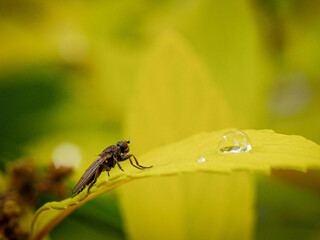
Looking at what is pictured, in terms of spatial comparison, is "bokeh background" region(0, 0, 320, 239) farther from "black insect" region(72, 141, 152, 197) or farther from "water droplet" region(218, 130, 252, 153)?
"water droplet" region(218, 130, 252, 153)

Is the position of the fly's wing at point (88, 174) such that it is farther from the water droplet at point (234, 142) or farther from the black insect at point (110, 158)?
the water droplet at point (234, 142)

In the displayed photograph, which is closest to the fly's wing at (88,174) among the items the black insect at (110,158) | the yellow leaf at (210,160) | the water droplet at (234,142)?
the black insect at (110,158)

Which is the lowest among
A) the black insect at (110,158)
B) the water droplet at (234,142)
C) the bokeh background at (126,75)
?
the water droplet at (234,142)

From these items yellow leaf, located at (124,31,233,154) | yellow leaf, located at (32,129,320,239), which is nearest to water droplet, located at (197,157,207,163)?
yellow leaf, located at (32,129,320,239)

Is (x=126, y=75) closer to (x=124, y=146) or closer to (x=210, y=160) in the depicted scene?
(x=124, y=146)

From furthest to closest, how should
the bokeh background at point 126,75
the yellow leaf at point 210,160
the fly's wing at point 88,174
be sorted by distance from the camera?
the bokeh background at point 126,75, the fly's wing at point 88,174, the yellow leaf at point 210,160

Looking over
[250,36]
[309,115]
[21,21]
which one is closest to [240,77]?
[250,36]

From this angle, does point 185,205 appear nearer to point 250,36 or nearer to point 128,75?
point 250,36
